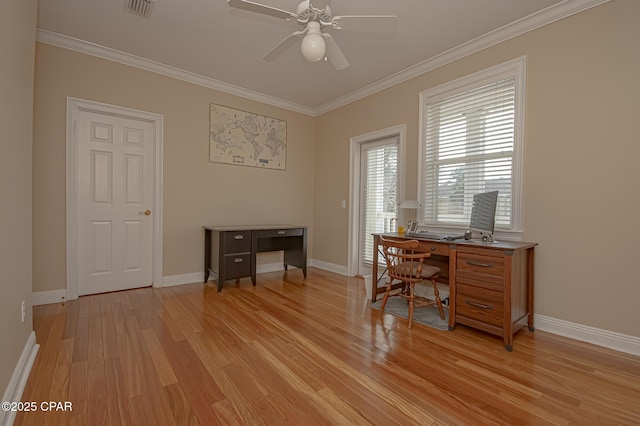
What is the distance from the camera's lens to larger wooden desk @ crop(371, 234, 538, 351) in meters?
2.29

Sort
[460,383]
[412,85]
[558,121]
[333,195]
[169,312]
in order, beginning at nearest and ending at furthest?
[460,383], [558,121], [169,312], [412,85], [333,195]

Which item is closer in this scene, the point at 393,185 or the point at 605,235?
the point at 605,235

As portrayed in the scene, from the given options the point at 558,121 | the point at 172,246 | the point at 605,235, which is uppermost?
the point at 558,121

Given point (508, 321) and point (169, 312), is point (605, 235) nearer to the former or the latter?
point (508, 321)

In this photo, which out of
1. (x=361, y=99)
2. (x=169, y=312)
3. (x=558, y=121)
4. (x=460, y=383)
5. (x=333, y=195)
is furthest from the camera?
(x=333, y=195)

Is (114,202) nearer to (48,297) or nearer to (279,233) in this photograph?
(48,297)

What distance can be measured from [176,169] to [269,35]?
2.12 metres

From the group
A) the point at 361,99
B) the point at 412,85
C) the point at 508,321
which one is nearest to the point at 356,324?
the point at 508,321

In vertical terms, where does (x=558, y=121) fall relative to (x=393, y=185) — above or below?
above

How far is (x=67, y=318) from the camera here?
8.84ft

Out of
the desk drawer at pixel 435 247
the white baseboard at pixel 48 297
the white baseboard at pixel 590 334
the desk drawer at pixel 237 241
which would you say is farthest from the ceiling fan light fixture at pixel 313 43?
the white baseboard at pixel 48 297

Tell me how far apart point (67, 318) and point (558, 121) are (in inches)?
192

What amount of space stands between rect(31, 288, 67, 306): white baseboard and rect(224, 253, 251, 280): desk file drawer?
5.66 feet

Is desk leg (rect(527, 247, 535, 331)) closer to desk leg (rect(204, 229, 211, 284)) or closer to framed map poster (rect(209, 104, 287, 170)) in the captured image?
framed map poster (rect(209, 104, 287, 170))
